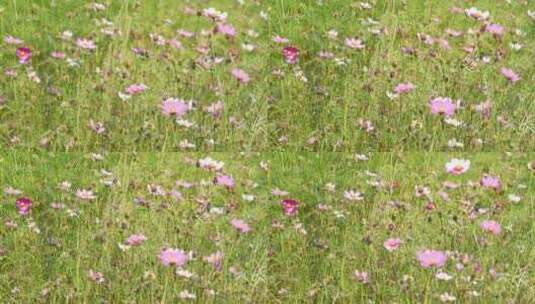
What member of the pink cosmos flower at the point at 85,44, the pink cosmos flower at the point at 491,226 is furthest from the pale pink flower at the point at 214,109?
the pink cosmos flower at the point at 491,226

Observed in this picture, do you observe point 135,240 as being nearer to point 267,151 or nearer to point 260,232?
point 260,232

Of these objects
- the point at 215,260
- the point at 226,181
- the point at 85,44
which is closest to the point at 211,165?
the point at 226,181

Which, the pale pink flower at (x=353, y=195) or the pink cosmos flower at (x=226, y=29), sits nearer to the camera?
the pale pink flower at (x=353, y=195)

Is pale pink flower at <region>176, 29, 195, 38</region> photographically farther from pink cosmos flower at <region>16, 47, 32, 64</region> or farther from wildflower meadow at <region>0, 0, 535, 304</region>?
pink cosmos flower at <region>16, 47, 32, 64</region>

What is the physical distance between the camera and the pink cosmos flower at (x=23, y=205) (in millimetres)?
2504

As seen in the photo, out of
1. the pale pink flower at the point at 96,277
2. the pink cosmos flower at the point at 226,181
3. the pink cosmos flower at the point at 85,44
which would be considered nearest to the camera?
the pale pink flower at the point at 96,277

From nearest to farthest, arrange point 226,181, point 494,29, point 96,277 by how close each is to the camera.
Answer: point 96,277 < point 226,181 < point 494,29

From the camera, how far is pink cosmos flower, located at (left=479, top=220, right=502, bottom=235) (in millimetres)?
2578

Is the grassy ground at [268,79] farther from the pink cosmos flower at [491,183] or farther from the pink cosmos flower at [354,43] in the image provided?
the pink cosmos flower at [491,183]

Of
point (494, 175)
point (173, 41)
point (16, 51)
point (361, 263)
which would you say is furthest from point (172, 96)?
point (494, 175)

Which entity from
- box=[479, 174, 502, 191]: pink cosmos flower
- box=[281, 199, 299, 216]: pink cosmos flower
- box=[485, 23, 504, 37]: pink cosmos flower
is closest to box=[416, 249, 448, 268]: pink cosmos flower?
box=[479, 174, 502, 191]: pink cosmos flower

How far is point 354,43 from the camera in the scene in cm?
277

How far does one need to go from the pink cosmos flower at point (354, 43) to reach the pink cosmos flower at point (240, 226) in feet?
2.06

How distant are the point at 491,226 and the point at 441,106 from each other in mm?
376
